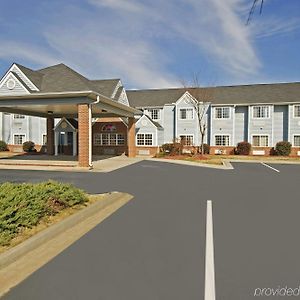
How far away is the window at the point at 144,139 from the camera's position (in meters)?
31.9

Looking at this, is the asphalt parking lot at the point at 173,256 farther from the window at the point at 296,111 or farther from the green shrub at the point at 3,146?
the green shrub at the point at 3,146

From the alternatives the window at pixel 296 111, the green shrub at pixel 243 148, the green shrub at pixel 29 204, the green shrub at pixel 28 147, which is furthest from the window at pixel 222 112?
the green shrub at pixel 29 204

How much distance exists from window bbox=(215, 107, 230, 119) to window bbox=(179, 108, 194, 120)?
3033 millimetres

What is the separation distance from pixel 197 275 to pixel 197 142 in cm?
2998

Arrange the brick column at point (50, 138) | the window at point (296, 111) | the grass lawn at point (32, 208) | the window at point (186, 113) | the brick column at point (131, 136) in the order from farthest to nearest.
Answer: the window at point (186, 113)
the window at point (296, 111)
the brick column at point (50, 138)
the brick column at point (131, 136)
the grass lawn at point (32, 208)

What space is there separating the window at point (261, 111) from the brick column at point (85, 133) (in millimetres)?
22164

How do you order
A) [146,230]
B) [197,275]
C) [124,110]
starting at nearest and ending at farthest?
[197,275] < [146,230] < [124,110]

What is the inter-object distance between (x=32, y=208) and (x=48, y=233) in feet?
3.27

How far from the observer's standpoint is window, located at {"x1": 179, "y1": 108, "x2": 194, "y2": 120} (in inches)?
1314

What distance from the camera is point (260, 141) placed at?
31.7 meters

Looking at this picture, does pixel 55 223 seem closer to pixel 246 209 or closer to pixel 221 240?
pixel 221 240

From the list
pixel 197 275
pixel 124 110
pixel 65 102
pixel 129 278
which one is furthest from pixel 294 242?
pixel 124 110

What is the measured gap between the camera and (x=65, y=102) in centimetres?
1741

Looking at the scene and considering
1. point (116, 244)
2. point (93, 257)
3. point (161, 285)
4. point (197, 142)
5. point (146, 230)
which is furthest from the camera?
point (197, 142)
